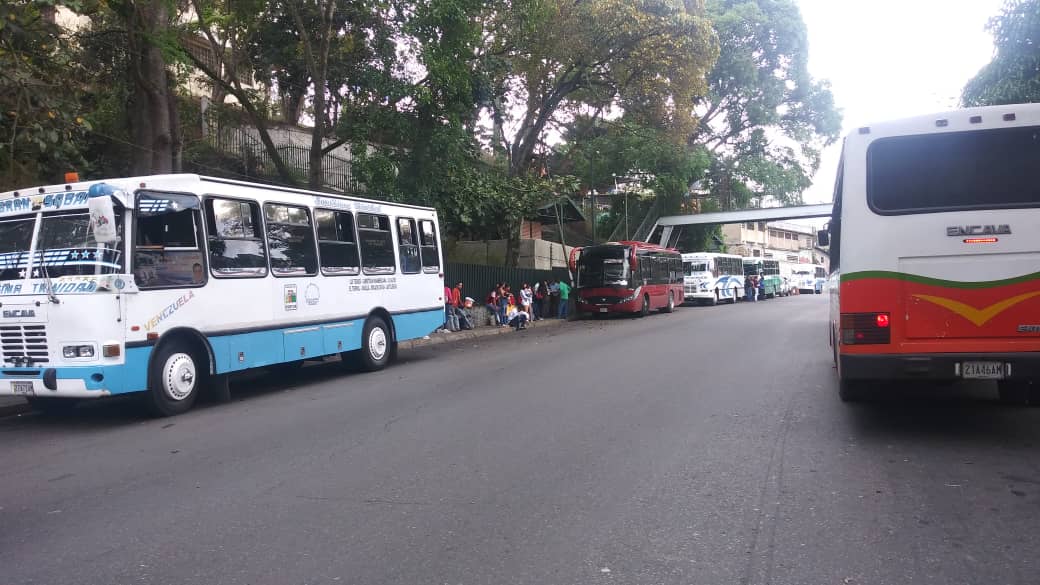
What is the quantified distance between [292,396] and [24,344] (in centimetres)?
330

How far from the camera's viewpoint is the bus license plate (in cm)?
640

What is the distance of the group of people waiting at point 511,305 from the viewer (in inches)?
835

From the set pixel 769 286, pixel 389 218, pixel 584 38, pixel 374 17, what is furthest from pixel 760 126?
pixel 389 218

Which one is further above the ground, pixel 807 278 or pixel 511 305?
pixel 511 305

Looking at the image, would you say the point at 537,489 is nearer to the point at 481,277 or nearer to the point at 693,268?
the point at 481,277

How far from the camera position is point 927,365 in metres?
6.55

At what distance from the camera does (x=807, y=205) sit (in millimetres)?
41031

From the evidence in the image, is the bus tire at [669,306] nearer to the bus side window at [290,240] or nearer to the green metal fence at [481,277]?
the green metal fence at [481,277]

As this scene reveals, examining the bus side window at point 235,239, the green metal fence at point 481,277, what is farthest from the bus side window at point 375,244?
the green metal fence at point 481,277

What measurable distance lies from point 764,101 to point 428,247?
27409mm

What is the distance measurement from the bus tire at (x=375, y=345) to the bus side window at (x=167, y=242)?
382cm

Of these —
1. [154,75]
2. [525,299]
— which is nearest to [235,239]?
[154,75]

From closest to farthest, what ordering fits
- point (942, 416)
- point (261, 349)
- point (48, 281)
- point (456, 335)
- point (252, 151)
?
point (942, 416) → point (48, 281) → point (261, 349) → point (456, 335) → point (252, 151)

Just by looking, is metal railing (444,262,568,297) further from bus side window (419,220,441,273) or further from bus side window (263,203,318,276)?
bus side window (263,203,318,276)
